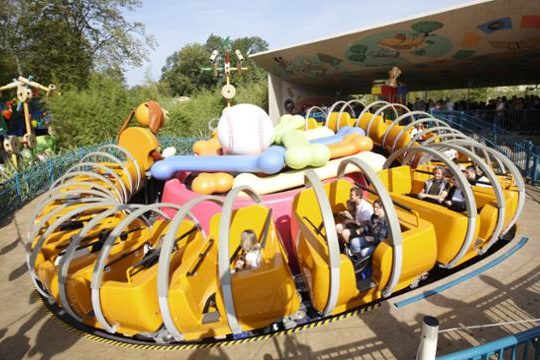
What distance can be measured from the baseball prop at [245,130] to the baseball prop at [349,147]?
4.44 feet

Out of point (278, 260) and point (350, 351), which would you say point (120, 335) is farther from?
point (350, 351)

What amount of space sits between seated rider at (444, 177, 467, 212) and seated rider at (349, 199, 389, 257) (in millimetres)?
1262

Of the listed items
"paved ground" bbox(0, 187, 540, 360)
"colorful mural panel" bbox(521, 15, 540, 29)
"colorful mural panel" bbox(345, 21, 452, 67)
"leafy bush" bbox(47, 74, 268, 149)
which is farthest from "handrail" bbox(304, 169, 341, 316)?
"leafy bush" bbox(47, 74, 268, 149)

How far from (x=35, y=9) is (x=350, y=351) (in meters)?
26.1

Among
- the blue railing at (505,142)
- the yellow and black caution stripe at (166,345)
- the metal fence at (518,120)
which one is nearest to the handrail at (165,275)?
the yellow and black caution stripe at (166,345)

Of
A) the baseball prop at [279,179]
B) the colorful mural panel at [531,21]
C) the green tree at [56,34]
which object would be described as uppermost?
the green tree at [56,34]

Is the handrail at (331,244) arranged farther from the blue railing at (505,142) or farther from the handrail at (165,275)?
the blue railing at (505,142)

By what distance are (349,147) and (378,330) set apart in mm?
4282

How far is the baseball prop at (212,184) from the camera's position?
6.29 meters

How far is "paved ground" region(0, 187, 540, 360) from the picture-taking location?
333 centimetres

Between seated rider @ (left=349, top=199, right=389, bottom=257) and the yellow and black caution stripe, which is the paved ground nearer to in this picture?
the yellow and black caution stripe

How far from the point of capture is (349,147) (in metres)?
7.17

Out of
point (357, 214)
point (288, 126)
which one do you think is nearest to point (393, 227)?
point (357, 214)

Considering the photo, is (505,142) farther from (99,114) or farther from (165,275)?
(99,114)
